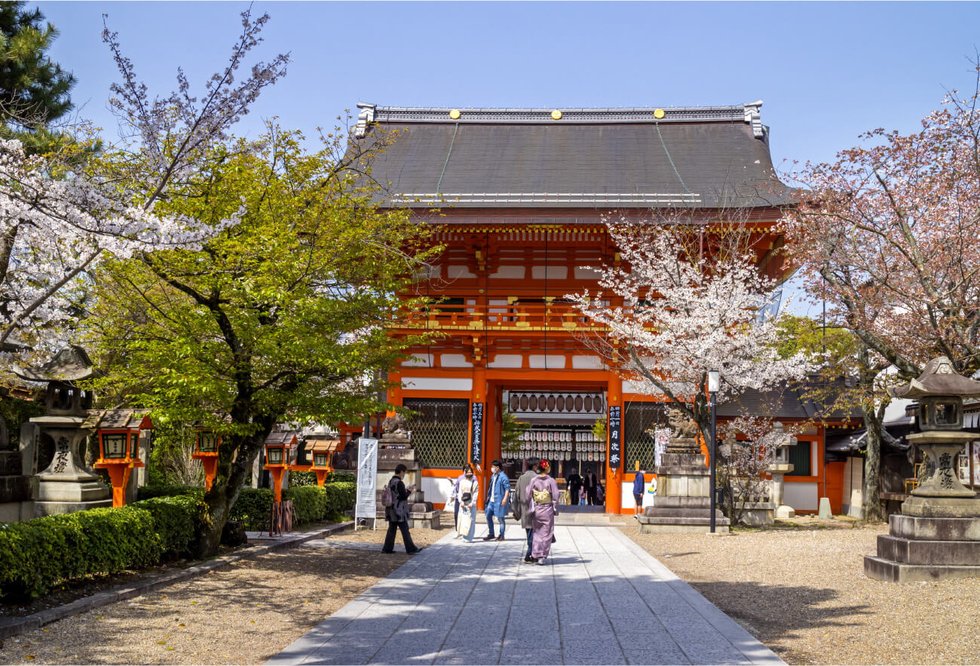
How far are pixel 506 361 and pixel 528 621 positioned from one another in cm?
1818

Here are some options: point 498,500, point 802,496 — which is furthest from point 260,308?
point 802,496

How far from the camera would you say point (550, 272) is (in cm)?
2709

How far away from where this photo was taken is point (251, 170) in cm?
1312

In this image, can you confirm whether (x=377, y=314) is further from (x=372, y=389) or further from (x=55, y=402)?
(x=55, y=402)

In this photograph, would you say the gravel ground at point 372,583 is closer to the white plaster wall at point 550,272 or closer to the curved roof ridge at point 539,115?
the white plaster wall at point 550,272

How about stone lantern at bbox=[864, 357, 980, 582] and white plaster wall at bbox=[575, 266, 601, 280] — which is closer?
stone lantern at bbox=[864, 357, 980, 582]

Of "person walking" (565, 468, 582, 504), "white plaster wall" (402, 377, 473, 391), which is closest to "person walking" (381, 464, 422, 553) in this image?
"white plaster wall" (402, 377, 473, 391)

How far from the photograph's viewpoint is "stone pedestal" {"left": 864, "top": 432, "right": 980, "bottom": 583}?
36.1ft

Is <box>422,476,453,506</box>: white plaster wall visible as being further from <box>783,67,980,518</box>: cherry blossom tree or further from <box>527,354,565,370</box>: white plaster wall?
<box>783,67,980,518</box>: cherry blossom tree

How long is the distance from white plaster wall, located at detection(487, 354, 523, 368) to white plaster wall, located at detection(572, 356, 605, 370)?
5.37 feet

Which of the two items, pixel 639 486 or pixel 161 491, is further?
pixel 639 486

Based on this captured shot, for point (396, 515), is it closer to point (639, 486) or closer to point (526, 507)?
point (526, 507)

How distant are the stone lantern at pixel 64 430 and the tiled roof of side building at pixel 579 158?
41.6 ft

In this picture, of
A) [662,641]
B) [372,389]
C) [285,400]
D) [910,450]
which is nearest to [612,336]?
[910,450]
